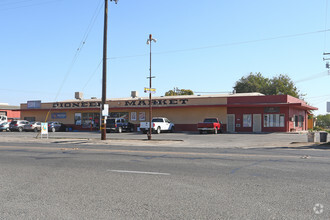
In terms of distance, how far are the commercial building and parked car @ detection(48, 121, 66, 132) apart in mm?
2024

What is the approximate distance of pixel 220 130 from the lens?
37.6 m

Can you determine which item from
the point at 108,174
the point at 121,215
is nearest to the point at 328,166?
the point at 108,174

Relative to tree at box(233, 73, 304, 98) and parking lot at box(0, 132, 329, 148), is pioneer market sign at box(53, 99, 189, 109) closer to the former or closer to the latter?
parking lot at box(0, 132, 329, 148)

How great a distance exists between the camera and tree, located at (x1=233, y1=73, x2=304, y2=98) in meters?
74.9

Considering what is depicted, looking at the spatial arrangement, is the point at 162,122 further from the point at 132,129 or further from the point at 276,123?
the point at 276,123

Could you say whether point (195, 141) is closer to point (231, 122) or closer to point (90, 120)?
point (231, 122)

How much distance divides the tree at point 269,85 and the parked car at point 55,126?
45598mm

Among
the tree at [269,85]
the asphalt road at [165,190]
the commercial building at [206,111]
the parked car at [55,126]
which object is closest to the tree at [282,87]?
the tree at [269,85]

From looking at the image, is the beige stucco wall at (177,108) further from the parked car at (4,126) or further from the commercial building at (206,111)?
the parked car at (4,126)

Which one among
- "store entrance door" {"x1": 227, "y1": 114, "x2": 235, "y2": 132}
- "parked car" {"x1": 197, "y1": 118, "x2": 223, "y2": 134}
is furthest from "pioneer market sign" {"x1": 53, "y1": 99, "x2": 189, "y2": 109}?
"parked car" {"x1": 197, "y1": 118, "x2": 223, "y2": 134}

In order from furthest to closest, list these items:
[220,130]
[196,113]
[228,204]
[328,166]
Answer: [196,113], [220,130], [328,166], [228,204]

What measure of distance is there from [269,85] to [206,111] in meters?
40.6

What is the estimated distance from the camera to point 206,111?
135 ft

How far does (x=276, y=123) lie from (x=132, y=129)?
17.7 m
